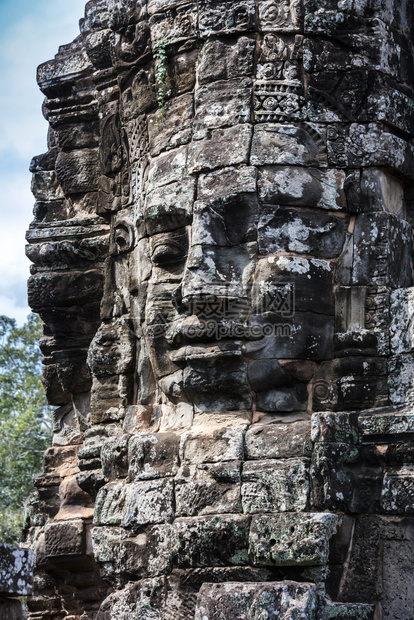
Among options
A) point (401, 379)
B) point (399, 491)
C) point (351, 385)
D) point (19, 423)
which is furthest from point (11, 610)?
point (19, 423)

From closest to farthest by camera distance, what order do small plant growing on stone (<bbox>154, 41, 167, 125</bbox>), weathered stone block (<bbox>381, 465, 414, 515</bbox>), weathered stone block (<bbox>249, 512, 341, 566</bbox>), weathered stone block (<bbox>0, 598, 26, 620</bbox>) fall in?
weathered stone block (<bbox>0, 598, 26, 620</bbox>) < weathered stone block (<bbox>249, 512, 341, 566</bbox>) < weathered stone block (<bbox>381, 465, 414, 515</bbox>) < small plant growing on stone (<bbox>154, 41, 167, 125</bbox>)

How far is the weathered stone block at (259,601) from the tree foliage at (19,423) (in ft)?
34.1

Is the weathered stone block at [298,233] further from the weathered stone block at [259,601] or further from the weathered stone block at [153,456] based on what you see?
the weathered stone block at [259,601]

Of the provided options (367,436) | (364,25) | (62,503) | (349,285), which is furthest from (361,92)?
(62,503)

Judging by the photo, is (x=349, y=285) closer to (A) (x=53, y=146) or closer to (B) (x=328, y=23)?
(B) (x=328, y=23)

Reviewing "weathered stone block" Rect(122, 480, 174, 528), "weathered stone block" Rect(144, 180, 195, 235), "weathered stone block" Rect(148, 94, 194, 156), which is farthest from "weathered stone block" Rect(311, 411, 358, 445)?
"weathered stone block" Rect(148, 94, 194, 156)

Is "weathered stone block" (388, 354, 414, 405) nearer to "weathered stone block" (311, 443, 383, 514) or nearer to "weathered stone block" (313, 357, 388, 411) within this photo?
"weathered stone block" (313, 357, 388, 411)

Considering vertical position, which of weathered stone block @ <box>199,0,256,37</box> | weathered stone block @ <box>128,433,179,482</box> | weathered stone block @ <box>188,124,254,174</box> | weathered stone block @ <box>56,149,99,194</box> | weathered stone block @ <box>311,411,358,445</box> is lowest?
weathered stone block @ <box>128,433,179,482</box>

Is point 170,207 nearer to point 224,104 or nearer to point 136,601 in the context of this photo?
point 224,104

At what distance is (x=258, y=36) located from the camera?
9172mm

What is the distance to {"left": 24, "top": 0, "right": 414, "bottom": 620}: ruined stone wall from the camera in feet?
26.8

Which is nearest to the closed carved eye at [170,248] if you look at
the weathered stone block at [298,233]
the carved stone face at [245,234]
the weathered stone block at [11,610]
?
the carved stone face at [245,234]

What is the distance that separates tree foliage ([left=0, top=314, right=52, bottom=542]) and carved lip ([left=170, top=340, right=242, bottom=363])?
32.5 ft

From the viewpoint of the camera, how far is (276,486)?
822 centimetres
